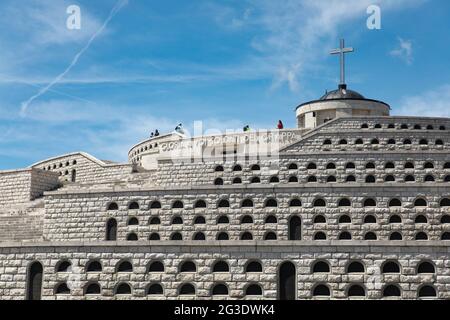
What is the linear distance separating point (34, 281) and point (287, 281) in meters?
9.29

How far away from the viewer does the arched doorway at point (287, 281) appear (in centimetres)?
2220

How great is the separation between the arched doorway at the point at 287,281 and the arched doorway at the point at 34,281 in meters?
8.71

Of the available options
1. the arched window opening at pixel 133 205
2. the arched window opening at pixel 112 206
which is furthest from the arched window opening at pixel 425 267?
the arched window opening at pixel 112 206

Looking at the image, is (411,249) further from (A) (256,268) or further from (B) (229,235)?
(B) (229,235)

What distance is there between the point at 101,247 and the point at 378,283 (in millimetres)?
9695

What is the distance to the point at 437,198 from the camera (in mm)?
28156

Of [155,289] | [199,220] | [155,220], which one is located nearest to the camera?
[155,289]

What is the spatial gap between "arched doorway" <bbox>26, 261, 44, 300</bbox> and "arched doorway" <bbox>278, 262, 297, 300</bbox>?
343 inches

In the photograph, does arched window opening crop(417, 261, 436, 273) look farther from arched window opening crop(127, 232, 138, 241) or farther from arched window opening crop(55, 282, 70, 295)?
arched window opening crop(127, 232, 138, 241)

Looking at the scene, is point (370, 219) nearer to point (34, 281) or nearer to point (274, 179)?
point (274, 179)

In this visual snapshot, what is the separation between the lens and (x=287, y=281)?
22266 millimetres

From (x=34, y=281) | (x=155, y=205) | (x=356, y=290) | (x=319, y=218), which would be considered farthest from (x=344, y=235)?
(x=34, y=281)
